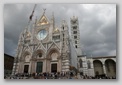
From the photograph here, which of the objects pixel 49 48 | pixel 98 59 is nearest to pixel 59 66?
pixel 49 48

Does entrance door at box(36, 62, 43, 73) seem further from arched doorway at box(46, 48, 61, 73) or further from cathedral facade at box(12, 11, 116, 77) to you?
arched doorway at box(46, 48, 61, 73)

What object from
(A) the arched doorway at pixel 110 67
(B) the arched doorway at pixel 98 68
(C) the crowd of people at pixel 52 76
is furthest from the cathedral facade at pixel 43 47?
(A) the arched doorway at pixel 110 67

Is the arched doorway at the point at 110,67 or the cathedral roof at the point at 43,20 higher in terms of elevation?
the cathedral roof at the point at 43,20

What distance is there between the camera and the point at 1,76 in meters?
3.35

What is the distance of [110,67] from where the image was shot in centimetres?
322

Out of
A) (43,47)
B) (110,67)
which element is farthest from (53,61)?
(110,67)

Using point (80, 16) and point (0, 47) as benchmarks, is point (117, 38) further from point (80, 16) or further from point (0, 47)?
point (0, 47)

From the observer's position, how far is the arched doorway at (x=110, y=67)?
3.14m

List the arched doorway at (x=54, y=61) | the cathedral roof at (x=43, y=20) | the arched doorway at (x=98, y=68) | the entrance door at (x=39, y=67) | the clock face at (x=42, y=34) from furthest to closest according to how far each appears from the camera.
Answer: the clock face at (x=42, y=34), the cathedral roof at (x=43, y=20), the entrance door at (x=39, y=67), the arched doorway at (x=54, y=61), the arched doorway at (x=98, y=68)

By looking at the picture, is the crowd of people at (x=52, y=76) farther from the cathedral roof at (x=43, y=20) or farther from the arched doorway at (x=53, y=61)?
the cathedral roof at (x=43, y=20)

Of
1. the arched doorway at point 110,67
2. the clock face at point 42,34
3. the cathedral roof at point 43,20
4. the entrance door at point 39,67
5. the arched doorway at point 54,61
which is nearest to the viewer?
the arched doorway at point 110,67

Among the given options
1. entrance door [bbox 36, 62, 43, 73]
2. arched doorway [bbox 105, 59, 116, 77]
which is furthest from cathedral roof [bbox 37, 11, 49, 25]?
arched doorway [bbox 105, 59, 116, 77]

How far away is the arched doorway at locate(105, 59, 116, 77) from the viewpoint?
124 inches

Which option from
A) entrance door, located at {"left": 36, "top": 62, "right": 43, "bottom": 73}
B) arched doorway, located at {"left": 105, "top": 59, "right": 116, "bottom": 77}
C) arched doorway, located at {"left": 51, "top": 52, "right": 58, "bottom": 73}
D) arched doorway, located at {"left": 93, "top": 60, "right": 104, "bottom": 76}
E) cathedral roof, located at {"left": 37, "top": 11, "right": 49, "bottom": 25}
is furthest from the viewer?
cathedral roof, located at {"left": 37, "top": 11, "right": 49, "bottom": 25}
